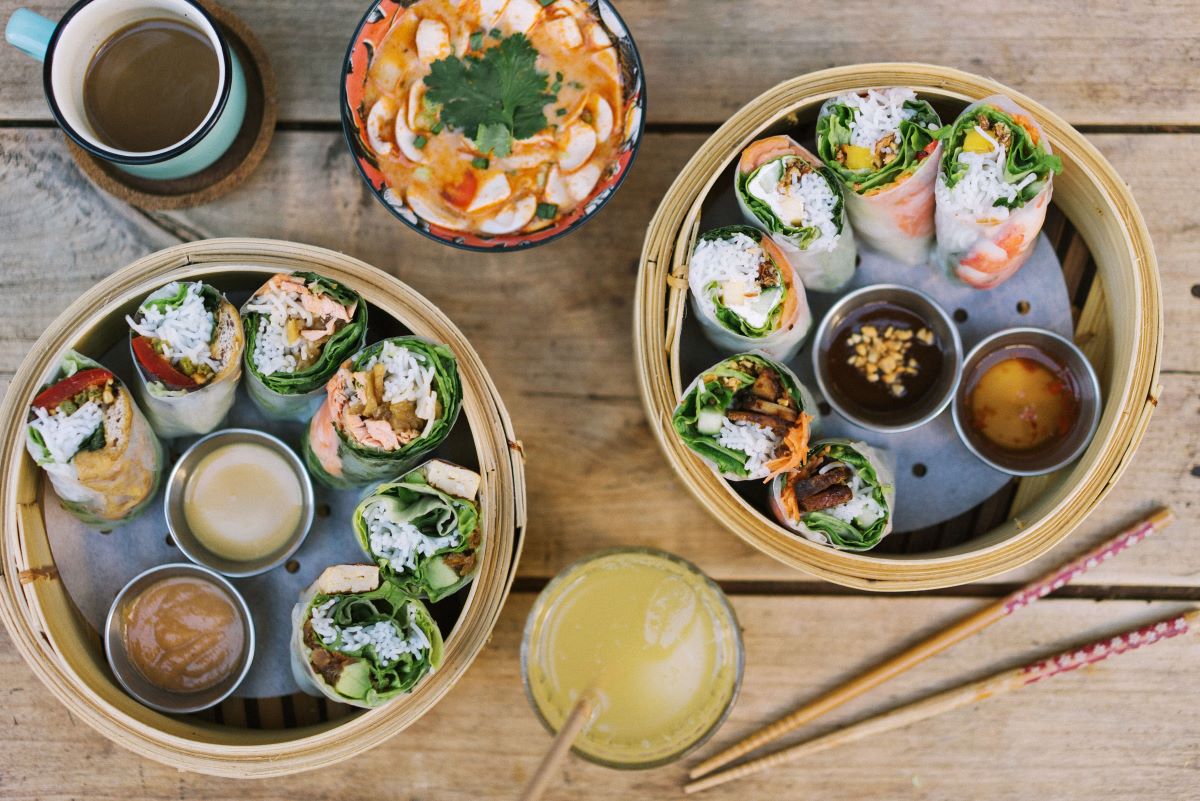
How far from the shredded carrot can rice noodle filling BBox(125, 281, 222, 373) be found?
0.91m

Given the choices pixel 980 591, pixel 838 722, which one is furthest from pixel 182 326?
pixel 980 591

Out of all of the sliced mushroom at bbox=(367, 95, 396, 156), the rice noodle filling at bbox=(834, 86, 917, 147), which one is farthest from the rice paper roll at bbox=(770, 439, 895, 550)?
the sliced mushroom at bbox=(367, 95, 396, 156)

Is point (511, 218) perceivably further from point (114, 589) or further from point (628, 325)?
point (114, 589)

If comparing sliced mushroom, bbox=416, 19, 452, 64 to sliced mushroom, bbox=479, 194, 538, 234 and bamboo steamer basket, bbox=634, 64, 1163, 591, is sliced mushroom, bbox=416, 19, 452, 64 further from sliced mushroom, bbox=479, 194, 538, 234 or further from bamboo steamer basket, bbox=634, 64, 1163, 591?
bamboo steamer basket, bbox=634, 64, 1163, 591

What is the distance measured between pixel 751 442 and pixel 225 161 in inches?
43.7

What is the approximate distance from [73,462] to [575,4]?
1117 millimetres

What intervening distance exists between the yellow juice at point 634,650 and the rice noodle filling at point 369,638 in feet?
0.86

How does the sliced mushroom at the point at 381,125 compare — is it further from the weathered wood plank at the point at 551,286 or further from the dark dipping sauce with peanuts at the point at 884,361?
the dark dipping sauce with peanuts at the point at 884,361

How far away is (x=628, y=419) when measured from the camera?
5.80 feet

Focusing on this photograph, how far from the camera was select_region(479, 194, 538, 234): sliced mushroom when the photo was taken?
1593mm

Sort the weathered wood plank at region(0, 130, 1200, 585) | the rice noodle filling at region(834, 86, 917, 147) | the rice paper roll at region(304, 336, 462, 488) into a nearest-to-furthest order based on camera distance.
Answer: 1. the rice paper roll at region(304, 336, 462, 488)
2. the rice noodle filling at region(834, 86, 917, 147)
3. the weathered wood plank at region(0, 130, 1200, 585)

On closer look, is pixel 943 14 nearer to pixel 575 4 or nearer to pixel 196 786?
pixel 575 4

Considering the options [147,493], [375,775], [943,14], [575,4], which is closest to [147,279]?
[147,493]

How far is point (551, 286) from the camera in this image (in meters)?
1.76
